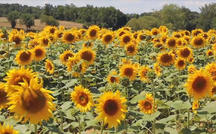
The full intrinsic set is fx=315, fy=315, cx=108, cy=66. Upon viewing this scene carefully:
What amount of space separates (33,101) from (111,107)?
100 centimetres

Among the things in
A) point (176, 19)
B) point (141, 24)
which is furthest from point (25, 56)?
point (176, 19)

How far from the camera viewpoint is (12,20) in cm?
8962

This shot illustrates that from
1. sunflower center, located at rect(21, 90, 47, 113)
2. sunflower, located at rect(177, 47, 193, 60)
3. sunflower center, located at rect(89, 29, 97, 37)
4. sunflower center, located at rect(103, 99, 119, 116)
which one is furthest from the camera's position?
sunflower center, located at rect(89, 29, 97, 37)

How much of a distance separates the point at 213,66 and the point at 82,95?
1959mm

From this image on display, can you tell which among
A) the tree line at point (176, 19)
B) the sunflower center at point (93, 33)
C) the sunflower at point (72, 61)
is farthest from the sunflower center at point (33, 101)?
the tree line at point (176, 19)

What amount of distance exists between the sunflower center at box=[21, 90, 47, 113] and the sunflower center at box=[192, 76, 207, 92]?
5.95 ft

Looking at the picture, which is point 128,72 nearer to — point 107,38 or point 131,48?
point 131,48

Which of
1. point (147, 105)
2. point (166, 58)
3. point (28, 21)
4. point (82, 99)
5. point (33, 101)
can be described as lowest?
point (28, 21)

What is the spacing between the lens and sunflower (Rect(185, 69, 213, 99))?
358 centimetres

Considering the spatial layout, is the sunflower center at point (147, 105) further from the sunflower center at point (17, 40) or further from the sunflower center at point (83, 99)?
the sunflower center at point (17, 40)

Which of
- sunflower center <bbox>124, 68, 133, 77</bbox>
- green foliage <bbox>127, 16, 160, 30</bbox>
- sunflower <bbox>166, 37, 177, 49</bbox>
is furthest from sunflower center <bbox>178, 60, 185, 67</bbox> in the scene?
green foliage <bbox>127, 16, 160, 30</bbox>

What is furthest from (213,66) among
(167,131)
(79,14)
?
(79,14)

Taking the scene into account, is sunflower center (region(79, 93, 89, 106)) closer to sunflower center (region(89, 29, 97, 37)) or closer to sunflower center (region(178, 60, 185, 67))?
sunflower center (region(178, 60, 185, 67))

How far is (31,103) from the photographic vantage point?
2.50 meters
